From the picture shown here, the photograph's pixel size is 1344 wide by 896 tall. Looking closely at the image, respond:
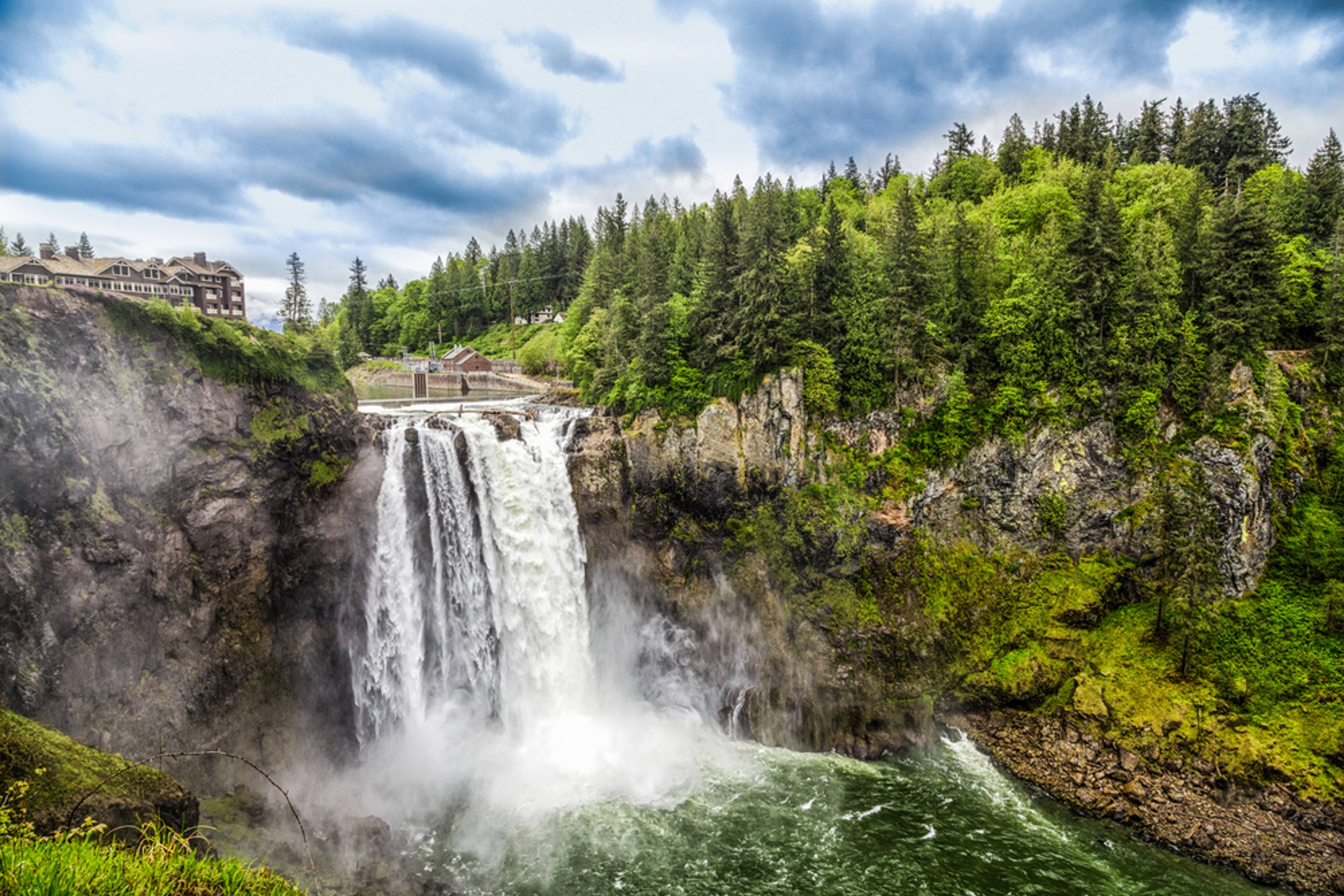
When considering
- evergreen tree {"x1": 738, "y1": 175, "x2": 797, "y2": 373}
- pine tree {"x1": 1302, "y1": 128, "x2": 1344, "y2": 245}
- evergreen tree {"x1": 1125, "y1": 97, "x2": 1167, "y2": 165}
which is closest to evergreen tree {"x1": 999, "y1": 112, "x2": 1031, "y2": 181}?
evergreen tree {"x1": 1125, "y1": 97, "x2": 1167, "y2": 165}

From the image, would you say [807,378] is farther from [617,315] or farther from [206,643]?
[206,643]

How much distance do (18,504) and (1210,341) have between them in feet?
163

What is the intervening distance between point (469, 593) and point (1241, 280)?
40.4m

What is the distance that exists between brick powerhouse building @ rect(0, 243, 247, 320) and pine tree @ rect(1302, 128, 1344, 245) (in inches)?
2485

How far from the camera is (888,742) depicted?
93.4ft

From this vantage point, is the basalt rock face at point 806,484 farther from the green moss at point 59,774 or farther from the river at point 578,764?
the green moss at point 59,774

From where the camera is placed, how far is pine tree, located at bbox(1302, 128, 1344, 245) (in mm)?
39438

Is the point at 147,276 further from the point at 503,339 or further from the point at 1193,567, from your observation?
the point at 1193,567

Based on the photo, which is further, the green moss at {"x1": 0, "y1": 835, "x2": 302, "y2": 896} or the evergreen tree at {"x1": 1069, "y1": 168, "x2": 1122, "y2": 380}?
the evergreen tree at {"x1": 1069, "y1": 168, "x2": 1122, "y2": 380}

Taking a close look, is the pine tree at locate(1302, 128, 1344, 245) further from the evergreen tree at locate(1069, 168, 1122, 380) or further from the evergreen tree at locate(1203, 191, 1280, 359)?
the evergreen tree at locate(1069, 168, 1122, 380)

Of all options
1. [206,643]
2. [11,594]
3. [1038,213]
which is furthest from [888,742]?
[1038,213]

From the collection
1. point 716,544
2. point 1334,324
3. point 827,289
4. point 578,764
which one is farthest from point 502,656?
point 1334,324

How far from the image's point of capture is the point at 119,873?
6.61m

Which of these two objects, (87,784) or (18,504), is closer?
(87,784)
